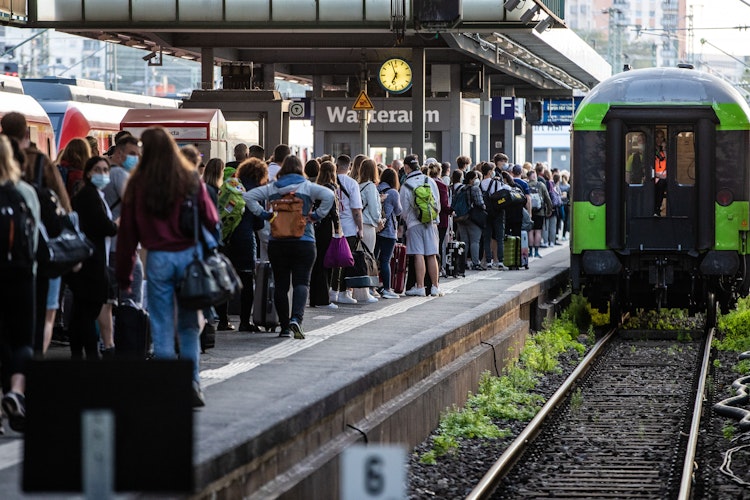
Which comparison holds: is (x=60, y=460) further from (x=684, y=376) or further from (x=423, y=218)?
(x=423, y=218)

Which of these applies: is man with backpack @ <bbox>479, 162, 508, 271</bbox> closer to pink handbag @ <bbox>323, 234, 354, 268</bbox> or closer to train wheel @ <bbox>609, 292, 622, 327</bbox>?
train wheel @ <bbox>609, 292, 622, 327</bbox>

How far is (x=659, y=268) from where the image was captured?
18.0 meters

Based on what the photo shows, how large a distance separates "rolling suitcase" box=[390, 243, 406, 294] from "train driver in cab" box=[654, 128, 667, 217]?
9.93 feet

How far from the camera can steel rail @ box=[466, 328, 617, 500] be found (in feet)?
31.2

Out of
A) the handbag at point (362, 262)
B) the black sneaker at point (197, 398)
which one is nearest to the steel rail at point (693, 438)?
the black sneaker at point (197, 398)

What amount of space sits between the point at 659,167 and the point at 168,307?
10.4 m

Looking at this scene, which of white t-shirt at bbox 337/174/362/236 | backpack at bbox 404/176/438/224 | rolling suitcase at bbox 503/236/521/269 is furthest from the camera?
rolling suitcase at bbox 503/236/521/269

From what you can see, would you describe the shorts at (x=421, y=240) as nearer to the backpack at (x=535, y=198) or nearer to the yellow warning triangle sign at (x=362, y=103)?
the yellow warning triangle sign at (x=362, y=103)

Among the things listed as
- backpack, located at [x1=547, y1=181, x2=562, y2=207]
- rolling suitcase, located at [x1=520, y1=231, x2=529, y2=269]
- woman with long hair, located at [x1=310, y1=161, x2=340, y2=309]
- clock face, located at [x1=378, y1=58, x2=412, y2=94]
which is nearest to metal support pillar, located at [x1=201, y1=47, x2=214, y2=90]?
clock face, located at [x1=378, y1=58, x2=412, y2=94]

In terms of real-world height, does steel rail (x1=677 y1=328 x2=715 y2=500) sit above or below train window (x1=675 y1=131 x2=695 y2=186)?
below

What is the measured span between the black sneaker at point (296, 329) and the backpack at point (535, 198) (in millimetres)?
14912

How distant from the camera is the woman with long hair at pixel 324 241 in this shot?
15.3 meters

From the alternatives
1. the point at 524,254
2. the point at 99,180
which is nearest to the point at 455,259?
the point at 524,254

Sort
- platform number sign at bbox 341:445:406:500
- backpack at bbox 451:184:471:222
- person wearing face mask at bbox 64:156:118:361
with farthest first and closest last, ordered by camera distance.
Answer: backpack at bbox 451:184:471:222 < person wearing face mask at bbox 64:156:118:361 < platform number sign at bbox 341:445:406:500
